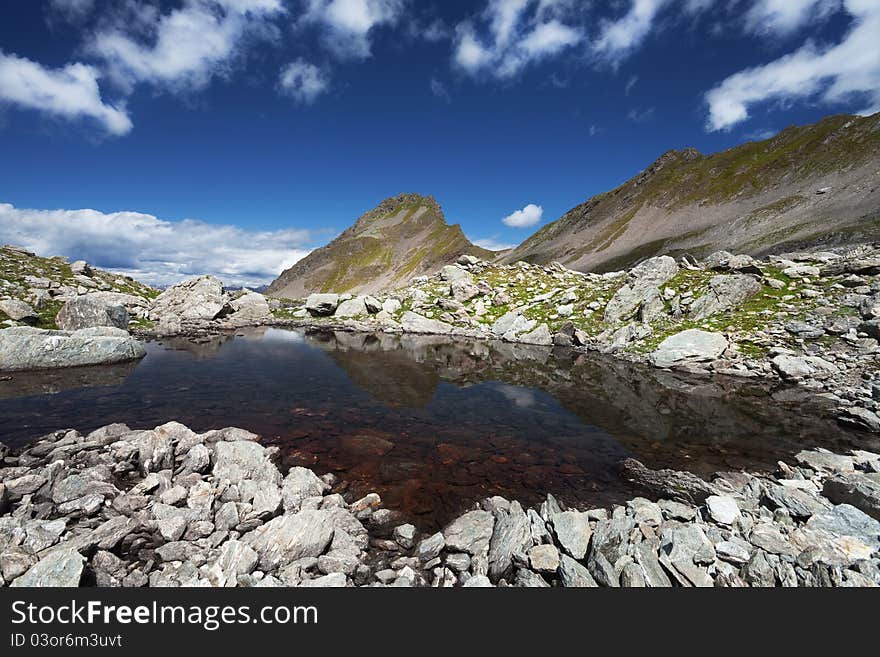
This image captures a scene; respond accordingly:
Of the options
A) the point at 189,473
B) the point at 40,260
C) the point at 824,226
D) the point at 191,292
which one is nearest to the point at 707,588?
the point at 189,473

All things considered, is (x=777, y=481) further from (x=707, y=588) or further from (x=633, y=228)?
Answer: (x=633, y=228)

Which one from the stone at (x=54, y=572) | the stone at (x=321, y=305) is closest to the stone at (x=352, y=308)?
the stone at (x=321, y=305)

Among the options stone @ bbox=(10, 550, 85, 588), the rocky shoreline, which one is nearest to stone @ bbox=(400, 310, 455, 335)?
the rocky shoreline

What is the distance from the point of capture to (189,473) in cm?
1277

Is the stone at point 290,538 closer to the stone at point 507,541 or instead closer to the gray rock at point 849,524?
the stone at point 507,541

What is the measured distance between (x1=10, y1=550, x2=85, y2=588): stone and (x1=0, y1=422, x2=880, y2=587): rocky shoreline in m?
0.02

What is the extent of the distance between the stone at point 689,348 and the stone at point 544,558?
107 feet

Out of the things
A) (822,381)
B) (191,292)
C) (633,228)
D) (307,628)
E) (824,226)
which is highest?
(633,228)

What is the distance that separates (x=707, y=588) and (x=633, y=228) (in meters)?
197

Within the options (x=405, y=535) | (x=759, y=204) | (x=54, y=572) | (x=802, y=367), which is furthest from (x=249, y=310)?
(x=759, y=204)

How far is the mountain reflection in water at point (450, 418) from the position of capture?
49.3 ft

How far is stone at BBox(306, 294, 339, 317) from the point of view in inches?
2803

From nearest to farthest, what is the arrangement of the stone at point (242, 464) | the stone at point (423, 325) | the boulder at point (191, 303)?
the stone at point (242, 464), the boulder at point (191, 303), the stone at point (423, 325)

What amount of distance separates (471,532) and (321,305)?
66.2 m
